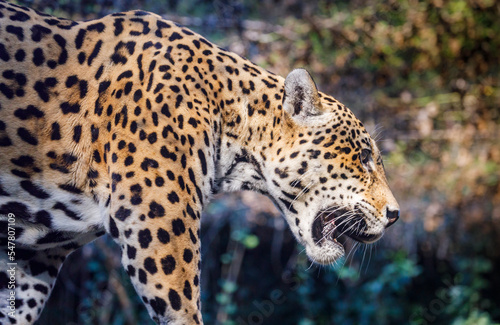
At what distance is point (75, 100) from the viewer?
3.63m

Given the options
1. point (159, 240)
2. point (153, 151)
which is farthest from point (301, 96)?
point (159, 240)

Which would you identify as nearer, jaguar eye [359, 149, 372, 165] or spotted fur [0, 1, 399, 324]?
spotted fur [0, 1, 399, 324]

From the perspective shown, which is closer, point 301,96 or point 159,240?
point 159,240

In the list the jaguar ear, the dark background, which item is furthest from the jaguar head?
the dark background

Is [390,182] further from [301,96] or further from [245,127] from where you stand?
[245,127]

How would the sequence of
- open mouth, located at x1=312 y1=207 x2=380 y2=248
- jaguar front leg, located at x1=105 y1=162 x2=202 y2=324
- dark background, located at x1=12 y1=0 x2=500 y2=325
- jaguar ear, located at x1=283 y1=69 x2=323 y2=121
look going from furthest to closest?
dark background, located at x1=12 y1=0 x2=500 y2=325 → open mouth, located at x1=312 y1=207 x2=380 y2=248 → jaguar ear, located at x1=283 y1=69 x2=323 y2=121 → jaguar front leg, located at x1=105 y1=162 x2=202 y2=324

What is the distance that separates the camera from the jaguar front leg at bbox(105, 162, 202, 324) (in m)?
3.21

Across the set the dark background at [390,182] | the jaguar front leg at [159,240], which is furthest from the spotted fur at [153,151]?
the dark background at [390,182]

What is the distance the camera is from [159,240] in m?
3.23

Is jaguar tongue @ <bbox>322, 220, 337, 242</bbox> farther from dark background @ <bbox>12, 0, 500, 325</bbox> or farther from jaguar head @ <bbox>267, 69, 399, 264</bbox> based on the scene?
dark background @ <bbox>12, 0, 500, 325</bbox>

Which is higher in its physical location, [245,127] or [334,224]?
Answer: [245,127]

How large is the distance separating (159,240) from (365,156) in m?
1.52

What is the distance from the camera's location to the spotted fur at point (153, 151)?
10.7ft

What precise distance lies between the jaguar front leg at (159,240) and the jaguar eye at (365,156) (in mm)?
1286
